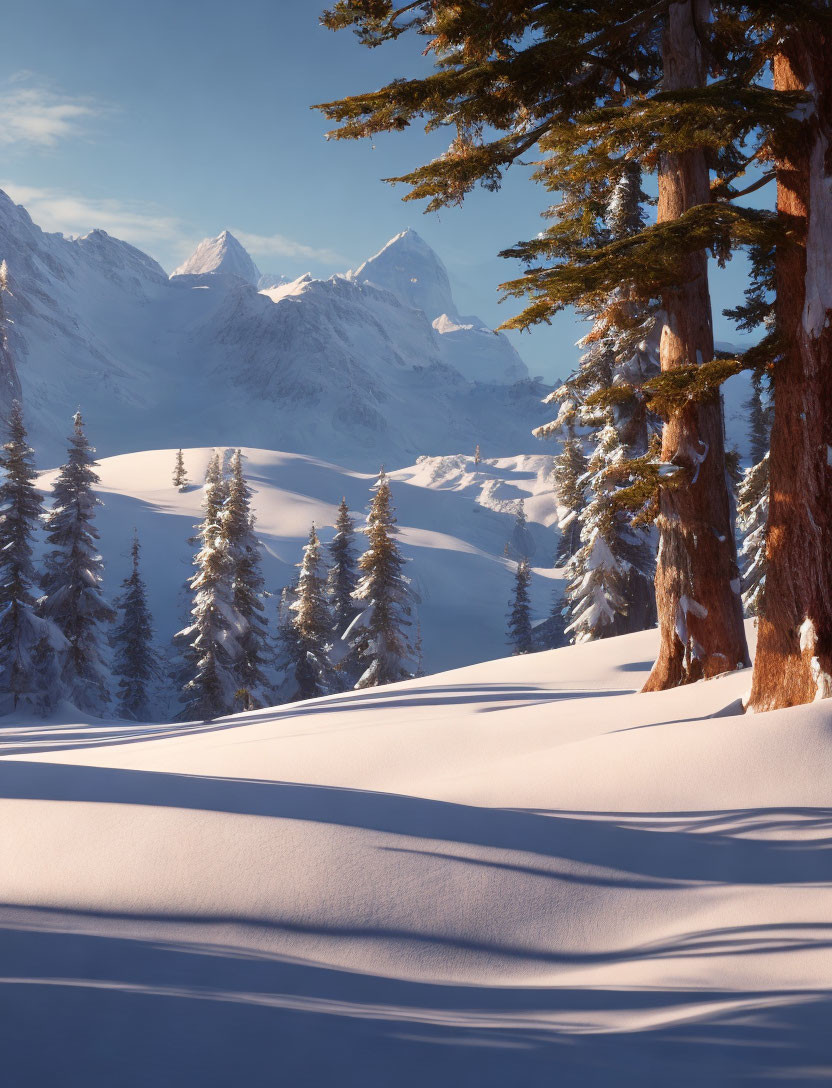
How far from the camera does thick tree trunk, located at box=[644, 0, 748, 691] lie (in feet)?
25.8

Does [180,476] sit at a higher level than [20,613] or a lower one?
higher

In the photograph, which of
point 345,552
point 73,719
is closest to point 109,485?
point 345,552

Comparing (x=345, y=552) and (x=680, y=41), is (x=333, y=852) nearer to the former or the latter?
(x=680, y=41)

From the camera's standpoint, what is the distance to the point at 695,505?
7965mm

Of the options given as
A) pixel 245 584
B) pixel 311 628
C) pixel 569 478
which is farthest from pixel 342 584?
pixel 569 478

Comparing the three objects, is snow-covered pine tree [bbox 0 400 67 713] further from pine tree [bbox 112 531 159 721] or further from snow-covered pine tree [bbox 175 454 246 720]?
pine tree [bbox 112 531 159 721]

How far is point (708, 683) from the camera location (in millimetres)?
7512

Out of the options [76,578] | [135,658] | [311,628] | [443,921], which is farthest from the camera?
[135,658]

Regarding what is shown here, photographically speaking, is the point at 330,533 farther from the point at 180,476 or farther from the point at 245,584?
the point at 245,584

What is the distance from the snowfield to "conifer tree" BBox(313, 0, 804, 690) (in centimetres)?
271

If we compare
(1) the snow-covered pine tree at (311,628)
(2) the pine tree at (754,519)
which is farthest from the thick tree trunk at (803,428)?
(1) the snow-covered pine tree at (311,628)

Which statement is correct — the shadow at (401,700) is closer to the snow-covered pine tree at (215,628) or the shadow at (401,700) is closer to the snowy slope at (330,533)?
the snow-covered pine tree at (215,628)

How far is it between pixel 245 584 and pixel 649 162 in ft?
96.4

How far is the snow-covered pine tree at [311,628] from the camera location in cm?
3519
